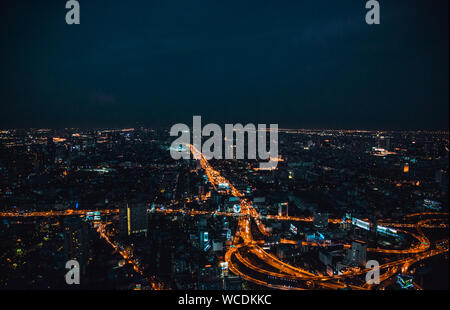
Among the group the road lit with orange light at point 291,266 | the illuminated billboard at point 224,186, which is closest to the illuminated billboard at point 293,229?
the road lit with orange light at point 291,266

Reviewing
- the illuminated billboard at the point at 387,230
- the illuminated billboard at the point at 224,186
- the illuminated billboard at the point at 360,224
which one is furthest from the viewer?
the illuminated billboard at the point at 224,186

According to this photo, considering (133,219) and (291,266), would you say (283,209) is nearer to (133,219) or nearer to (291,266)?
(291,266)

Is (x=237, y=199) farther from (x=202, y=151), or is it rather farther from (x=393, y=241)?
(x=202, y=151)

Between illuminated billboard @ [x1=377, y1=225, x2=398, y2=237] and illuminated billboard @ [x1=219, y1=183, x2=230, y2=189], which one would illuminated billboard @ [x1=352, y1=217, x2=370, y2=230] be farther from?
illuminated billboard @ [x1=219, y1=183, x2=230, y2=189]

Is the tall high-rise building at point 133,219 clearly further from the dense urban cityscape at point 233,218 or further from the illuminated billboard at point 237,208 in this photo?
the illuminated billboard at point 237,208

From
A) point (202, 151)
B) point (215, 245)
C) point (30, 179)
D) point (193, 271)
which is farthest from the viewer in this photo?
point (202, 151)

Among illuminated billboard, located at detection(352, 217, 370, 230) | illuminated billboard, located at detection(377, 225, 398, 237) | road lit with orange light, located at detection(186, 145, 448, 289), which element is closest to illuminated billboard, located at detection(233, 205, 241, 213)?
road lit with orange light, located at detection(186, 145, 448, 289)
